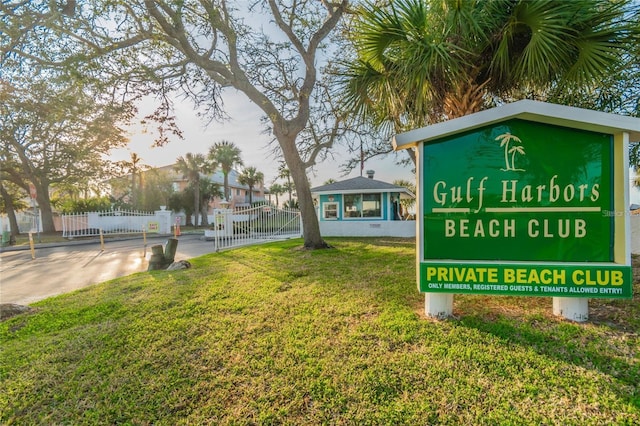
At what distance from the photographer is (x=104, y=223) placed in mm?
21031

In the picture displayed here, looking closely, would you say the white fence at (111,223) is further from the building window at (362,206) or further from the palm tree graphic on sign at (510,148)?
the palm tree graphic on sign at (510,148)

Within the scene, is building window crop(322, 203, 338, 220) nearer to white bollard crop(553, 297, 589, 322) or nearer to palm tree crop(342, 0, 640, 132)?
palm tree crop(342, 0, 640, 132)

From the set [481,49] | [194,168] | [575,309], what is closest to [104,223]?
[194,168]

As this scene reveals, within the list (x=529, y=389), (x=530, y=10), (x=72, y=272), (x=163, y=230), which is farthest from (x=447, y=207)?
(x=163, y=230)

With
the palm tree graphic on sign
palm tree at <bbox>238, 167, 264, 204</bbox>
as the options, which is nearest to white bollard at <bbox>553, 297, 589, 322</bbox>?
the palm tree graphic on sign

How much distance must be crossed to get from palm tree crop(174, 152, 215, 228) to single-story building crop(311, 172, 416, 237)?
870 inches

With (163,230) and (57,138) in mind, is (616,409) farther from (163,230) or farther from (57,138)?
(57,138)

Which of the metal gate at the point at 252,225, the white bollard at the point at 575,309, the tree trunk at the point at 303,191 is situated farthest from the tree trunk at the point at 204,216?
the white bollard at the point at 575,309

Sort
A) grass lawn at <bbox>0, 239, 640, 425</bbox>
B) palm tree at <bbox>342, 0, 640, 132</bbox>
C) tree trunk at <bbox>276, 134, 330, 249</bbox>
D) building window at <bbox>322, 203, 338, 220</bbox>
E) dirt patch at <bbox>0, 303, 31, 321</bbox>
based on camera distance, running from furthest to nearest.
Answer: building window at <bbox>322, 203, 338, 220</bbox> → tree trunk at <bbox>276, 134, 330, 249</bbox> → dirt patch at <bbox>0, 303, 31, 321</bbox> → palm tree at <bbox>342, 0, 640, 132</bbox> → grass lawn at <bbox>0, 239, 640, 425</bbox>

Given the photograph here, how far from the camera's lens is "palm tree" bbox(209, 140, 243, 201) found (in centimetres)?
3503

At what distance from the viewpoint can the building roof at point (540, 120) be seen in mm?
2996

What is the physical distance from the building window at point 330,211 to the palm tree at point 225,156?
22.2m

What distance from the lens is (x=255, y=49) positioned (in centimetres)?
930

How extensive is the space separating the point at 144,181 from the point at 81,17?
31.1 metres
